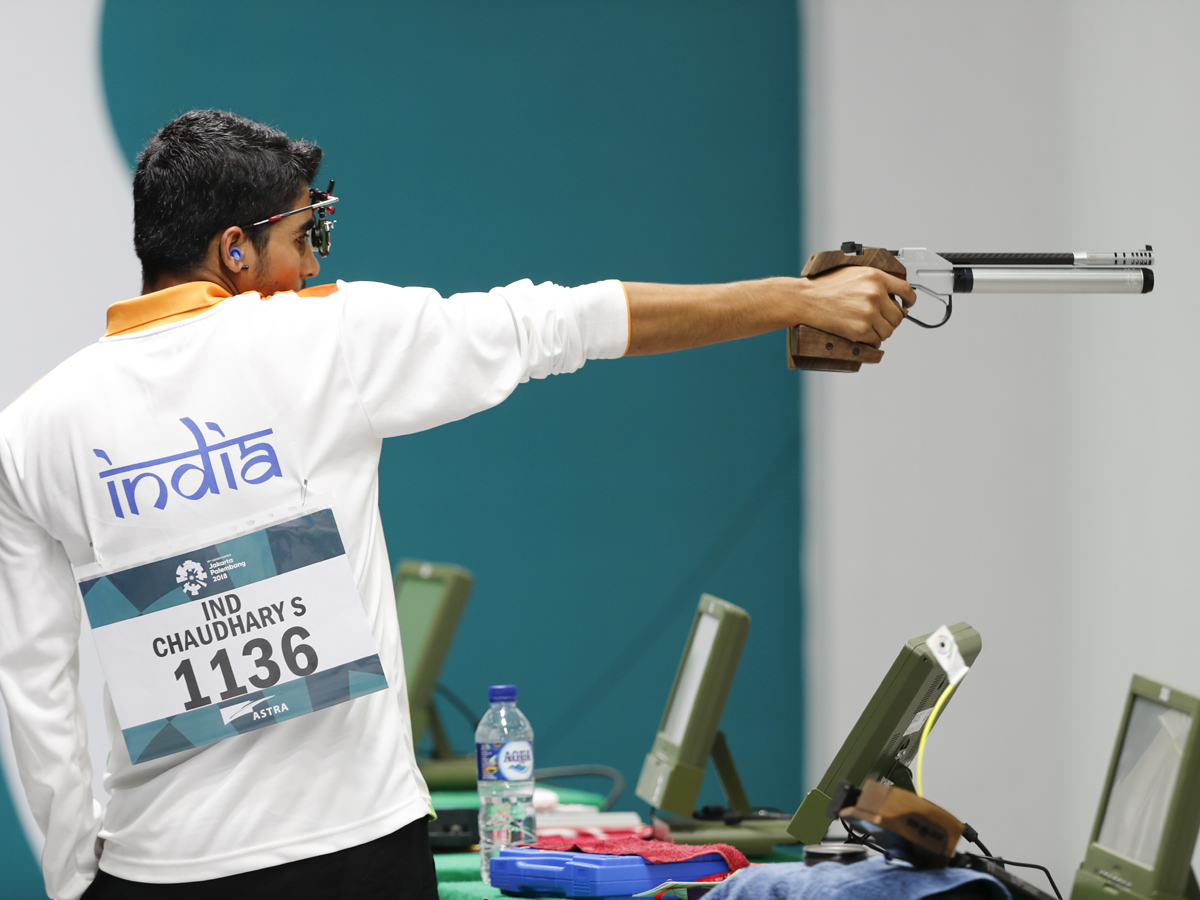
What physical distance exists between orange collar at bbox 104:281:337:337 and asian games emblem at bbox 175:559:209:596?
0.84 feet

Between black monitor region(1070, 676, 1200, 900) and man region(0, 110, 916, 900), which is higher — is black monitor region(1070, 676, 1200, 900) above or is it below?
below

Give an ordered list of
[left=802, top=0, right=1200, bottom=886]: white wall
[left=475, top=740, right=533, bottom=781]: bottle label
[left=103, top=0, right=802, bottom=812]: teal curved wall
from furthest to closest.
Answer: [left=103, top=0, right=802, bottom=812]: teal curved wall → [left=802, top=0, right=1200, bottom=886]: white wall → [left=475, top=740, right=533, bottom=781]: bottle label

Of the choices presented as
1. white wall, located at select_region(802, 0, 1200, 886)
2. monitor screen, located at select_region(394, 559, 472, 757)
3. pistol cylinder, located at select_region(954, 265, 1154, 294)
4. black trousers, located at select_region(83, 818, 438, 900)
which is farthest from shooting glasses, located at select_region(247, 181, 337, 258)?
white wall, located at select_region(802, 0, 1200, 886)

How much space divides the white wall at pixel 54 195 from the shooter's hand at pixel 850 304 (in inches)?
110

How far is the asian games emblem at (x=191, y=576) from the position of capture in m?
1.15

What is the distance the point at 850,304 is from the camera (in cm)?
130

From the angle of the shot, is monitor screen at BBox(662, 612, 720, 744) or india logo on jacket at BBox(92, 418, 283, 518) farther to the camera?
monitor screen at BBox(662, 612, 720, 744)

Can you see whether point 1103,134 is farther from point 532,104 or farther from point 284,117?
point 284,117

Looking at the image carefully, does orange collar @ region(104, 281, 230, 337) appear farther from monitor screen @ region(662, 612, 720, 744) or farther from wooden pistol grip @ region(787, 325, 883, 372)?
monitor screen @ region(662, 612, 720, 744)

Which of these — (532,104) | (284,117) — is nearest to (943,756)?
(532,104)

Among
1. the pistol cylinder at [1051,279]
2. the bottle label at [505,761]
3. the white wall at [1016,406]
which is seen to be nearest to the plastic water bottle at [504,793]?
the bottle label at [505,761]

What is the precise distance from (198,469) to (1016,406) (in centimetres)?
249

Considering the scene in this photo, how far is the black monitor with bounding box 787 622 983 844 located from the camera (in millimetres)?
1248

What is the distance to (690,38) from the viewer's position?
12.3ft
